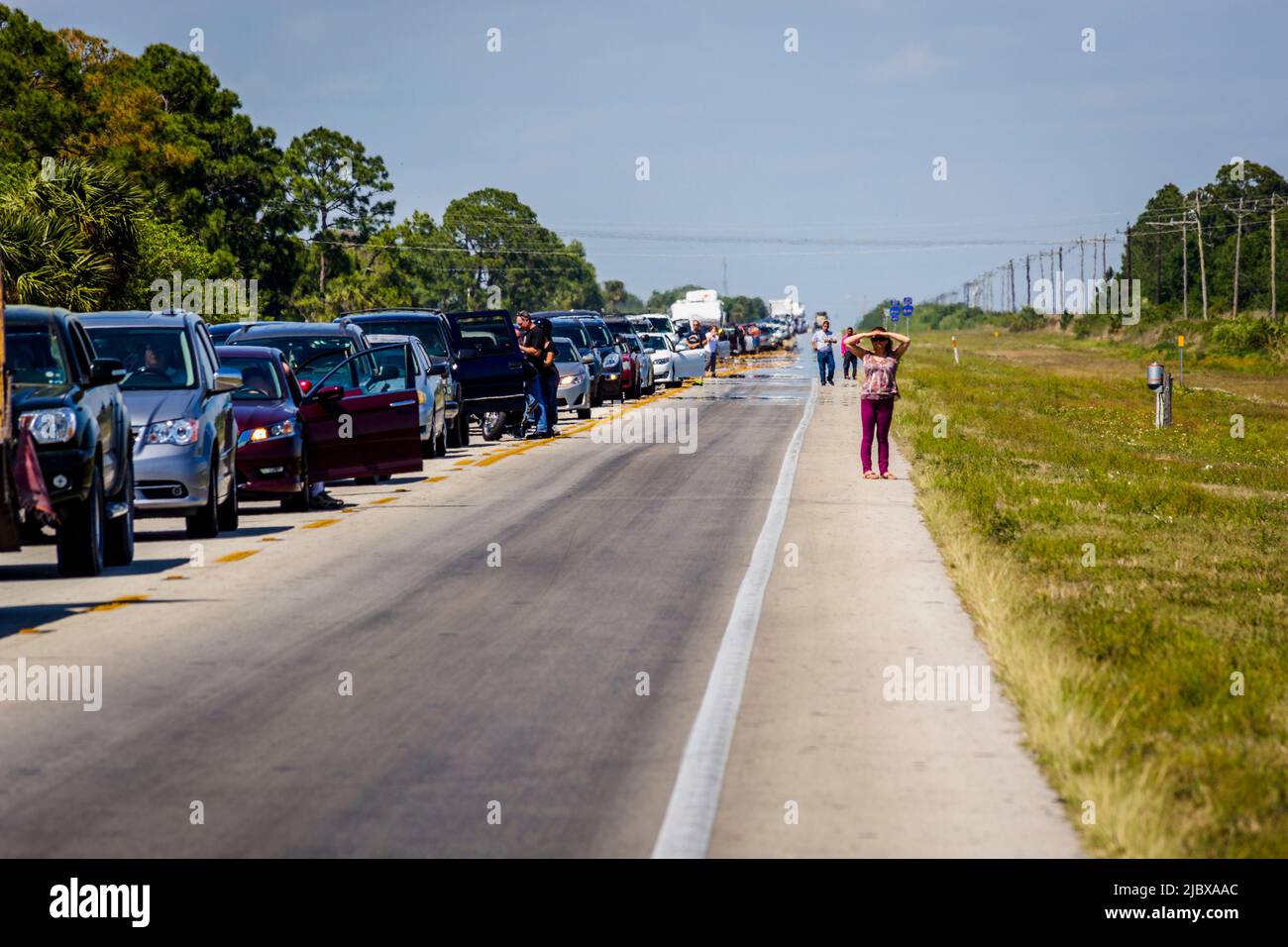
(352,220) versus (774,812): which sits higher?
(352,220)

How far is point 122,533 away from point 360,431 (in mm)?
6356

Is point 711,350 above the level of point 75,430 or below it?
below

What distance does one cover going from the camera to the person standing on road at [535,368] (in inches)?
1277

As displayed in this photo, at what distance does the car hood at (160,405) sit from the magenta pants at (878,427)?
29.4 ft

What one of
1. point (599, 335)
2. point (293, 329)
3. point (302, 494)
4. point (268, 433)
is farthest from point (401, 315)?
point (599, 335)

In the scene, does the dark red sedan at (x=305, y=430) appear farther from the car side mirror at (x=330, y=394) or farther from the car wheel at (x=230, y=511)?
the car wheel at (x=230, y=511)

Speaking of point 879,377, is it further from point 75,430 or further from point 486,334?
point 75,430

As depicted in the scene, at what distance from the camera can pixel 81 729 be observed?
8859 mm

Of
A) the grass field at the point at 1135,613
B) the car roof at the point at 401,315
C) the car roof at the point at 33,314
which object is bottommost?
the grass field at the point at 1135,613

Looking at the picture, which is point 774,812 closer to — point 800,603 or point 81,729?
point 81,729

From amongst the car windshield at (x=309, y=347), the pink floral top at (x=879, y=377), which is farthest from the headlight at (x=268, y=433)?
the pink floral top at (x=879, y=377)

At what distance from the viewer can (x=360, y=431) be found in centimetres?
2155
